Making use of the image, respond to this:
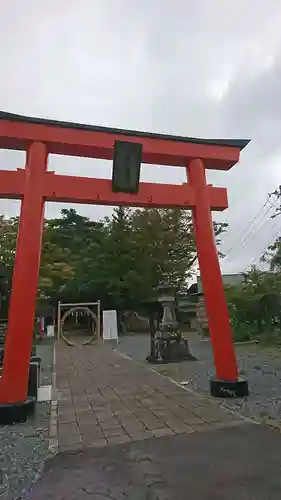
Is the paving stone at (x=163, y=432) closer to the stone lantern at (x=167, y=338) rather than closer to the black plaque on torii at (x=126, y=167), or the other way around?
the black plaque on torii at (x=126, y=167)

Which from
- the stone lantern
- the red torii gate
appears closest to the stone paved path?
the red torii gate

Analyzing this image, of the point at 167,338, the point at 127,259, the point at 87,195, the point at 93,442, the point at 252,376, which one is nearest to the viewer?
the point at 93,442

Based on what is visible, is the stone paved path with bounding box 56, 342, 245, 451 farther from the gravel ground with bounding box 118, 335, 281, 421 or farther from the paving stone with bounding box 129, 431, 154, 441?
the gravel ground with bounding box 118, 335, 281, 421

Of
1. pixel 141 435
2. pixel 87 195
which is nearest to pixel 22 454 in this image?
pixel 141 435

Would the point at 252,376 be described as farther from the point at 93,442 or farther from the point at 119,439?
the point at 93,442

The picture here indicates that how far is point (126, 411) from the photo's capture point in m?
5.01

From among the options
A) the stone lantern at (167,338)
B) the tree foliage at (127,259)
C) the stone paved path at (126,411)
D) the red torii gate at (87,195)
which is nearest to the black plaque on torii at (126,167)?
the red torii gate at (87,195)

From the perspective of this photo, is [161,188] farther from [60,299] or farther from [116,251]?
[60,299]

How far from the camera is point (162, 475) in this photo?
286cm

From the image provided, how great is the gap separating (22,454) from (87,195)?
342 centimetres

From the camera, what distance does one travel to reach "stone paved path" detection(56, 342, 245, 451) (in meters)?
3.98

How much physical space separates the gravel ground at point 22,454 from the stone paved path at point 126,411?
0.21 m

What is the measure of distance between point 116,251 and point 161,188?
17285 millimetres

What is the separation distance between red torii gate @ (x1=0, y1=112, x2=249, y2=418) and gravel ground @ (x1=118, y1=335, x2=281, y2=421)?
438mm
